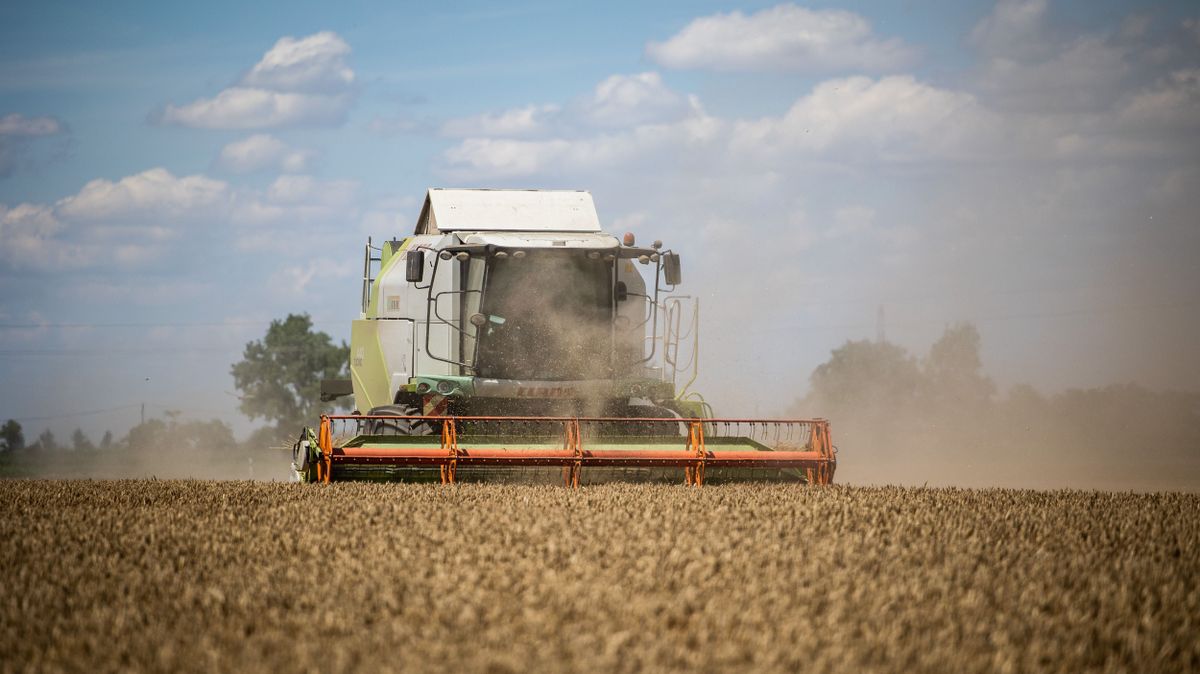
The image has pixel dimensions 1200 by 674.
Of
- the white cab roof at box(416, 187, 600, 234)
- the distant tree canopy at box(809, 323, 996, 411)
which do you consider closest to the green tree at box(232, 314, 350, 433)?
the distant tree canopy at box(809, 323, 996, 411)

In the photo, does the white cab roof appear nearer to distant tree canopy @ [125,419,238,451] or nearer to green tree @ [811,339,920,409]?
green tree @ [811,339,920,409]

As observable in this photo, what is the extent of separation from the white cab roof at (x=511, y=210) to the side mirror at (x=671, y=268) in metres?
0.85

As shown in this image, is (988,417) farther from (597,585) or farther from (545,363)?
(597,585)

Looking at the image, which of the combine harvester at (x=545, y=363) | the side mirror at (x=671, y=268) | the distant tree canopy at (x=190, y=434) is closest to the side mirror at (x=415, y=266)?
the combine harvester at (x=545, y=363)

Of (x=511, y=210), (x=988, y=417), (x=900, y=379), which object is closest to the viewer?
(x=511, y=210)

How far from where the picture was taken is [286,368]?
203 ft

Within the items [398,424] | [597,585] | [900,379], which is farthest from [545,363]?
[900,379]

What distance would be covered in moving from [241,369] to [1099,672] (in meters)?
61.3

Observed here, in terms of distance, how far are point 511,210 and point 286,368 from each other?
51929 mm

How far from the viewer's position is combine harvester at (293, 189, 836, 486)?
1049cm

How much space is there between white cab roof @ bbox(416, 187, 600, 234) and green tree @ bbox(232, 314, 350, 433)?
49.1 metres

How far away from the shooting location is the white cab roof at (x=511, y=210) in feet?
38.8

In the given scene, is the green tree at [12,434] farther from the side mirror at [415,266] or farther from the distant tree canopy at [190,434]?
the side mirror at [415,266]

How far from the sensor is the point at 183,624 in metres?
4.84
